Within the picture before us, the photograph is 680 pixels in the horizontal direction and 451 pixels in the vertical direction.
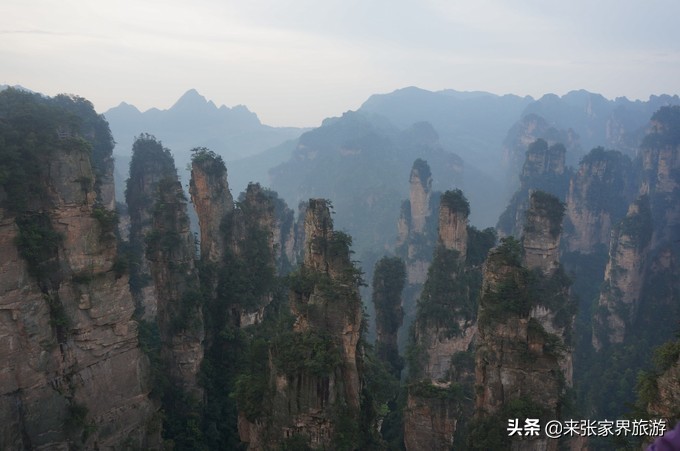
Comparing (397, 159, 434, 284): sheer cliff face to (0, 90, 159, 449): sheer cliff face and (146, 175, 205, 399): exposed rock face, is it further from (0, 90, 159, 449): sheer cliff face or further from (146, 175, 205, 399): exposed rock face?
(0, 90, 159, 449): sheer cliff face

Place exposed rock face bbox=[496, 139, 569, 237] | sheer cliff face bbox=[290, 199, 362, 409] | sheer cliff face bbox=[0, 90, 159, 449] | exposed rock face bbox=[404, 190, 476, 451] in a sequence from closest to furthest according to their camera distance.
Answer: sheer cliff face bbox=[0, 90, 159, 449] < sheer cliff face bbox=[290, 199, 362, 409] < exposed rock face bbox=[404, 190, 476, 451] < exposed rock face bbox=[496, 139, 569, 237]

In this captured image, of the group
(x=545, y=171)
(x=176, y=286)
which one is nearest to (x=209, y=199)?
(x=176, y=286)

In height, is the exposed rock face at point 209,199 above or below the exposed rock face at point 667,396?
above

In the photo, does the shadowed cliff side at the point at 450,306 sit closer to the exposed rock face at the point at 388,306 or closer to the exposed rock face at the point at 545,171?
the exposed rock face at the point at 388,306

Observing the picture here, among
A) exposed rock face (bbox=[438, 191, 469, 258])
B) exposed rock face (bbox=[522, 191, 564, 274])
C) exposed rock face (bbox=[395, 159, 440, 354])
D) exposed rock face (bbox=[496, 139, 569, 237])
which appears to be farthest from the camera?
exposed rock face (bbox=[496, 139, 569, 237])

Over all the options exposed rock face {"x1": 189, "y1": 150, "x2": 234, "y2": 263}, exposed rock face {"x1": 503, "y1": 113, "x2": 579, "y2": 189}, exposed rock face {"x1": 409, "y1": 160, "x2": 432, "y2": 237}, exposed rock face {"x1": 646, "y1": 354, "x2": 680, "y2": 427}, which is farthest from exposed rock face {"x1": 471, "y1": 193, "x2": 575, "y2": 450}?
exposed rock face {"x1": 503, "y1": 113, "x2": 579, "y2": 189}

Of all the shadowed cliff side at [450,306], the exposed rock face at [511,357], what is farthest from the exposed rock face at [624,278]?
the exposed rock face at [511,357]
